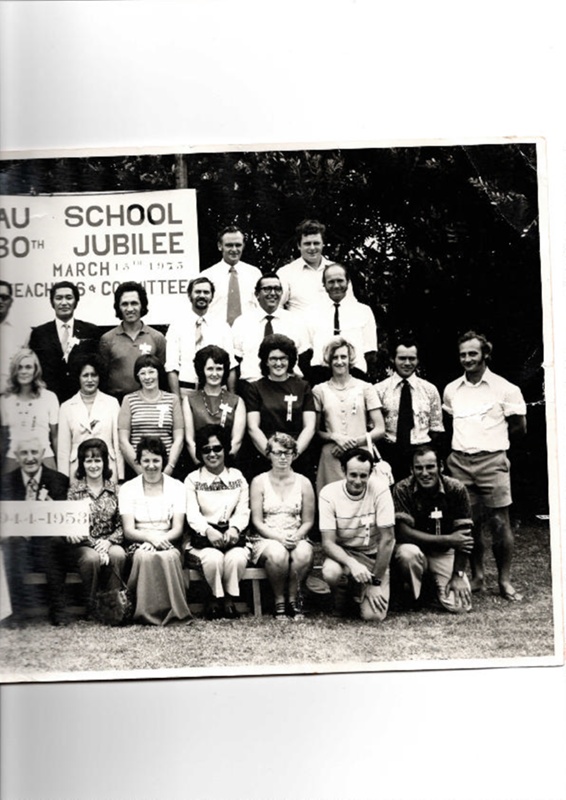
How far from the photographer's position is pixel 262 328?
2.38 meters

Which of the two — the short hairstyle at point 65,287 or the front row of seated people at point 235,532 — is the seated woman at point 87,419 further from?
the short hairstyle at point 65,287

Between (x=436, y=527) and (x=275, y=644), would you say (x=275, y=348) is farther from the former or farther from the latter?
(x=275, y=644)

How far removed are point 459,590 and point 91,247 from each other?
3.82 ft

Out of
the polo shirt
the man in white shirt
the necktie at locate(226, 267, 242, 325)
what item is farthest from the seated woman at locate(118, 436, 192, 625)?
the man in white shirt

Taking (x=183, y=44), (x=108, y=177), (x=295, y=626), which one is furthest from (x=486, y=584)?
(x=183, y=44)

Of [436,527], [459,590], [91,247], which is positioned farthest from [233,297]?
[459,590]

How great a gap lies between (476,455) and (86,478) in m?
0.91

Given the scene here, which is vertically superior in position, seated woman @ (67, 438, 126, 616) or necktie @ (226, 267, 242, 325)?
necktie @ (226, 267, 242, 325)

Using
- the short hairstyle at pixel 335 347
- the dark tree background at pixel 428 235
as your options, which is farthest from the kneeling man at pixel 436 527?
the short hairstyle at pixel 335 347

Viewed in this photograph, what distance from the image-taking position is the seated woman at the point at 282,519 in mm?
2346

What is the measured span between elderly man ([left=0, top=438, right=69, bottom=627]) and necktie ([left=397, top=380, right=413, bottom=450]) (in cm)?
78

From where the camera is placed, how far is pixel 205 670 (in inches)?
90.7

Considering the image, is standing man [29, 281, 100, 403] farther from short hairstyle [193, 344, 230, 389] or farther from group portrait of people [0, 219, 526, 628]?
short hairstyle [193, 344, 230, 389]

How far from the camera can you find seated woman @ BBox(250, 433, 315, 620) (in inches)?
92.4
